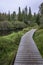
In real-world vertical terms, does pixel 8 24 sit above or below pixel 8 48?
below

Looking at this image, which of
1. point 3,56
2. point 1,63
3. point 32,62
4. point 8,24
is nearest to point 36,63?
point 32,62

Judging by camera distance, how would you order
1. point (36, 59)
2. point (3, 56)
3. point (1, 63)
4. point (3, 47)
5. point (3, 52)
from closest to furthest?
point (36, 59) < point (1, 63) < point (3, 56) < point (3, 52) < point (3, 47)

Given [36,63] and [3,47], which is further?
[3,47]

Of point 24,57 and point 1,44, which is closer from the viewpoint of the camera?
point 24,57

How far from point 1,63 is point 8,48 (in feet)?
13.3

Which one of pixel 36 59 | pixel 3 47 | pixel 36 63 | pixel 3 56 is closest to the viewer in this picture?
pixel 36 63

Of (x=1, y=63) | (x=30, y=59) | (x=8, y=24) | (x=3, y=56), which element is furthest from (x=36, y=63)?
(x=8, y=24)

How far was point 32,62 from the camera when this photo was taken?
10.8 metres

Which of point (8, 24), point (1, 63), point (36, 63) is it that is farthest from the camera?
point (8, 24)

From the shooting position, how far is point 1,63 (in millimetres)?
13898

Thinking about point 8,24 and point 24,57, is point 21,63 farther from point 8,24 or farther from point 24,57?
point 8,24

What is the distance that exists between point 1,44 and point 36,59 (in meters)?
7.30

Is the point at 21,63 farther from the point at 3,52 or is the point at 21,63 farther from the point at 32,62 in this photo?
the point at 3,52

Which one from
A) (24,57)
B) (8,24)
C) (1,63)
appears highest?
(24,57)
